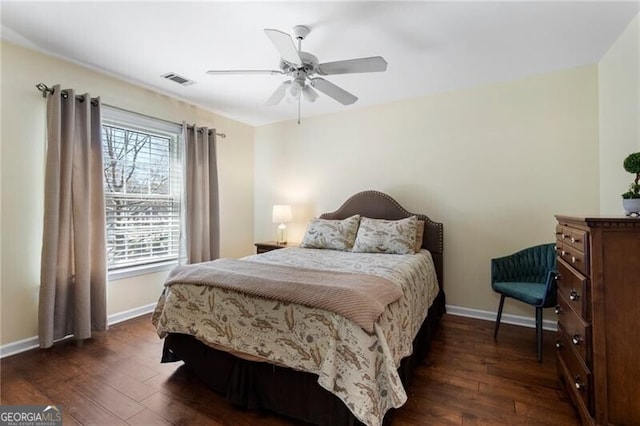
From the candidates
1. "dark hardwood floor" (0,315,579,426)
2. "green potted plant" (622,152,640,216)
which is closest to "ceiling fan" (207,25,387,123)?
"green potted plant" (622,152,640,216)

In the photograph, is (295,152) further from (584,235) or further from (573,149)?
(584,235)

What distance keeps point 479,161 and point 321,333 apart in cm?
265

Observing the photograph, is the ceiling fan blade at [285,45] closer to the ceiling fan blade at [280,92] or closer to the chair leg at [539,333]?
the ceiling fan blade at [280,92]

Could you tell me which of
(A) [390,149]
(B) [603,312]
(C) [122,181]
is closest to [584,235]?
(B) [603,312]

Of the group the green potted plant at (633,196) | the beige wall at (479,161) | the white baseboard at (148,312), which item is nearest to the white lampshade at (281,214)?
the beige wall at (479,161)

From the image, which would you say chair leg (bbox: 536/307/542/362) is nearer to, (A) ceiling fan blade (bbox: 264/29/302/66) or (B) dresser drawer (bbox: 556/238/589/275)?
(B) dresser drawer (bbox: 556/238/589/275)

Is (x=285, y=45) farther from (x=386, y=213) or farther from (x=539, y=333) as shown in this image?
(x=539, y=333)

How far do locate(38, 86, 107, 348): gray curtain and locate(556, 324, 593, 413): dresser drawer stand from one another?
139 inches

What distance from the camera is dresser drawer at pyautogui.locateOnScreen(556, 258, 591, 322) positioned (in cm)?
143

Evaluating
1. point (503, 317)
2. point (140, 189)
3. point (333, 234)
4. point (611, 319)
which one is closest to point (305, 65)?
point (333, 234)

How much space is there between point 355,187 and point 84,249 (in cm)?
295

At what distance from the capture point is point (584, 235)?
1.44 m

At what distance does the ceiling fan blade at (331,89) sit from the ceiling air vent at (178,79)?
5.18ft

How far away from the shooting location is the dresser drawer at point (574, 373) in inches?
55.8
